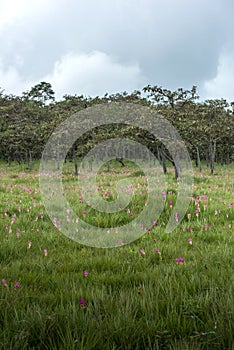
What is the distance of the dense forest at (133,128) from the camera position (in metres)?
17.0

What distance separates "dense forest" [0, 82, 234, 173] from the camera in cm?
1703

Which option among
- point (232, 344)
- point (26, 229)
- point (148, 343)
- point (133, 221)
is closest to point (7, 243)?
point (26, 229)

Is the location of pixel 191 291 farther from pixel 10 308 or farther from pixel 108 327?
pixel 10 308

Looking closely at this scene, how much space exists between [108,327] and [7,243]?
280 cm

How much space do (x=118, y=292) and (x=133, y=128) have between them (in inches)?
600

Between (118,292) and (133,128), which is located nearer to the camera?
(118,292)

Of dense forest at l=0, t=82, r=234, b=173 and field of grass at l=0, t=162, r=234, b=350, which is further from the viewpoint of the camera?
dense forest at l=0, t=82, r=234, b=173

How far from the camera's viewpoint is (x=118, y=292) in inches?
116

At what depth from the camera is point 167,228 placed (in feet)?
18.2

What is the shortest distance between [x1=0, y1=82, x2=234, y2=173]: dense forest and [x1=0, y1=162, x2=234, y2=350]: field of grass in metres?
12.6

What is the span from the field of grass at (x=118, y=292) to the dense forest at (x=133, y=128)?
41.3 feet

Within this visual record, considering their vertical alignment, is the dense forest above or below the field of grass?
above

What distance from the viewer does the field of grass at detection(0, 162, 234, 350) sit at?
2096 mm

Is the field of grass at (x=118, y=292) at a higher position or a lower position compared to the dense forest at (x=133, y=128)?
lower
